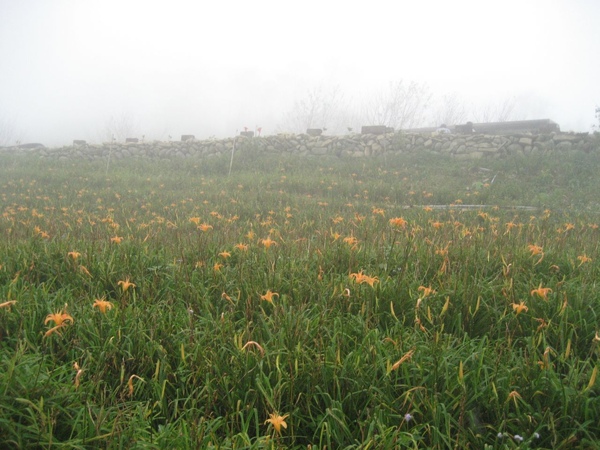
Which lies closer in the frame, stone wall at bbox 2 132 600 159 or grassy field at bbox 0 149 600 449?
grassy field at bbox 0 149 600 449

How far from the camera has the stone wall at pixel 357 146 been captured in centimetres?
1686

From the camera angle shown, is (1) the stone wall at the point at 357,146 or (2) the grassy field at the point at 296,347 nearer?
(2) the grassy field at the point at 296,347

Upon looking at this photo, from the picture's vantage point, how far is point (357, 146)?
1958 centimetres

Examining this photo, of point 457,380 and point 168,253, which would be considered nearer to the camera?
point 457,380

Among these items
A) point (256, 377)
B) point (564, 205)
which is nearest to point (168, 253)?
point (256, 377)

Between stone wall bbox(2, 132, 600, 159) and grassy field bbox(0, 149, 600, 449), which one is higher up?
stone wall bbox(2, 132, 600, 159)

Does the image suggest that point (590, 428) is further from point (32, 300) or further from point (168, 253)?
point (168, 253)

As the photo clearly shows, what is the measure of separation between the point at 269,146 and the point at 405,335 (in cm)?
1836

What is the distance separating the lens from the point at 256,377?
1850 millimetres

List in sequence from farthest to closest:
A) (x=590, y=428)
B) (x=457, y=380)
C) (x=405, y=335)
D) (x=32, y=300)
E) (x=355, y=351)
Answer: (x=32, y=300), (x=405, y=335), (x=355, y=351), (x=457, y=380), (x=590, y=428)

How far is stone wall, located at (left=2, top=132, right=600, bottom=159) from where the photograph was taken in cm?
1686

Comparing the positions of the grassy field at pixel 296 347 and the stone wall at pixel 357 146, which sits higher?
the stone wall at pixel 357 146

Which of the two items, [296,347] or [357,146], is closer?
[296,347]

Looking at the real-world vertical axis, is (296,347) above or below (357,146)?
below
